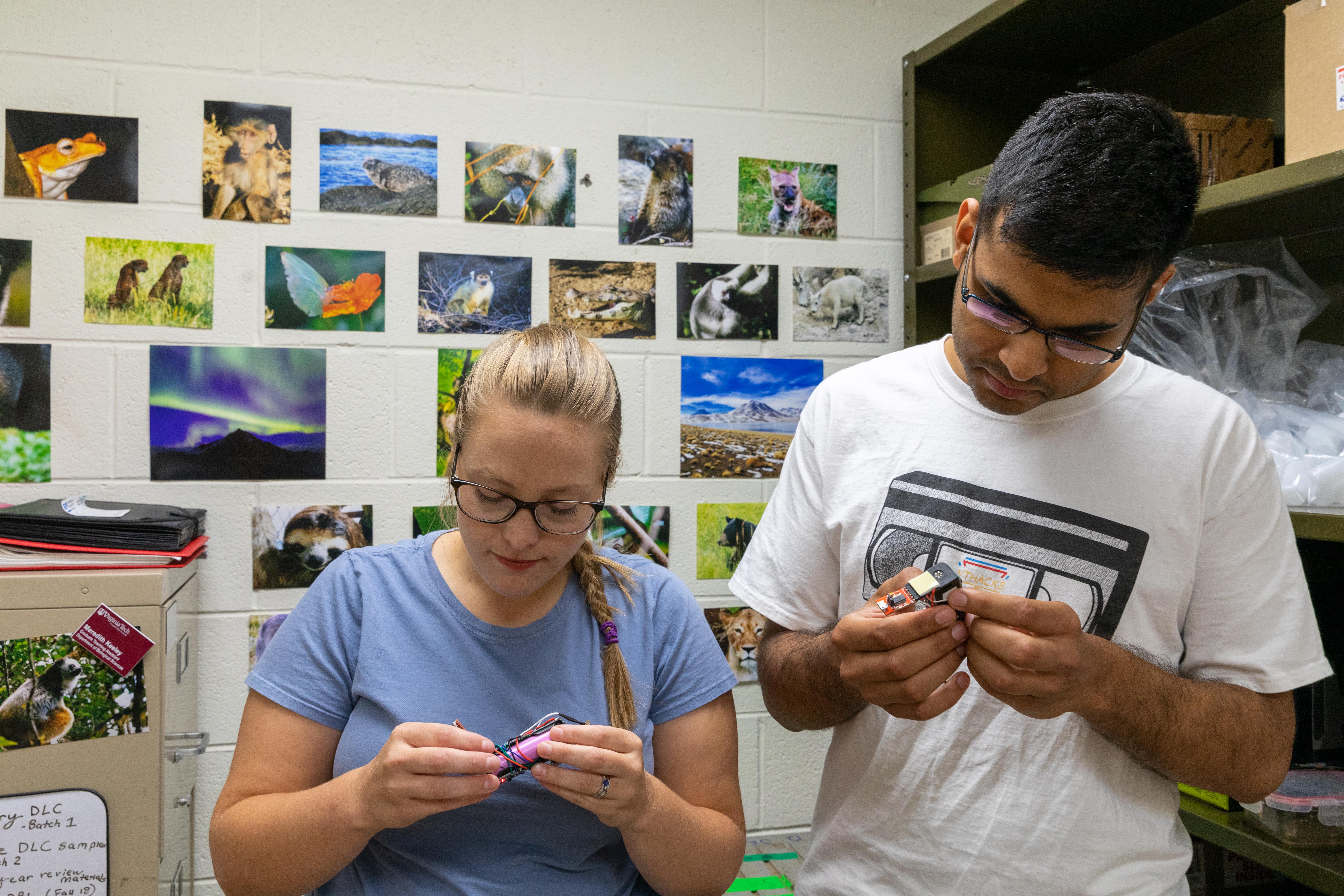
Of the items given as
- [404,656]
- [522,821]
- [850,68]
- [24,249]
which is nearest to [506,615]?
[404,656]

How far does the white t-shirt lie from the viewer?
3.90ft

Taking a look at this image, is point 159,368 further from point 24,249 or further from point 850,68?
point 850,68

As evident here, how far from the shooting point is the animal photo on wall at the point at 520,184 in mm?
2207

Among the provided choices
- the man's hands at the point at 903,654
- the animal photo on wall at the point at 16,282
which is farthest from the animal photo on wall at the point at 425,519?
the man's hands at the point at 903,654

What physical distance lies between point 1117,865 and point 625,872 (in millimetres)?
640

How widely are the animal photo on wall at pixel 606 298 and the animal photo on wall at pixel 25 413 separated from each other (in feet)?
3.66

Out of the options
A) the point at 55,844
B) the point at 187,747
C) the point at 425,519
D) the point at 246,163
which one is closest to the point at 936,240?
the point at 425,519

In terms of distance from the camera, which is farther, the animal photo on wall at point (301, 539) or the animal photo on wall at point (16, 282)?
the animal photo on wall at point (301, 539)

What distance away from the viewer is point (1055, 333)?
1.11 meters

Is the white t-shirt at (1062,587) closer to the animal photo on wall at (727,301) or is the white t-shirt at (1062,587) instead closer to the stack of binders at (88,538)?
the animal photo on wall at (727,301)

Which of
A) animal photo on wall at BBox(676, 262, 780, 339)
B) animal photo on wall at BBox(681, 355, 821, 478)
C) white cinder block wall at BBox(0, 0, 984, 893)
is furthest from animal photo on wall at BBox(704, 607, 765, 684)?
animal photo on wall at BBox(676, 262, 780, 339)

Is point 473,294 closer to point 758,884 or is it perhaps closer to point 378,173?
point 378,173

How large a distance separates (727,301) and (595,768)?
151cm

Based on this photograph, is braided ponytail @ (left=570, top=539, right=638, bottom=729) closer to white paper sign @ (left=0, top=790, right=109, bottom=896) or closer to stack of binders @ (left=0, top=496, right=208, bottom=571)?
stack of binders @ (left=0, top=496, right=208, bottom=571)
